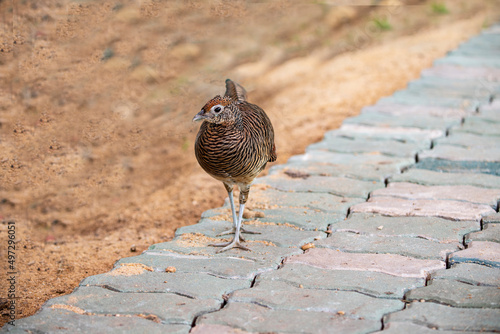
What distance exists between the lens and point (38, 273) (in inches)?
143

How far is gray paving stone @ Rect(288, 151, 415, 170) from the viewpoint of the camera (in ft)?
15.5

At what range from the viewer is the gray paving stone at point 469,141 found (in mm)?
4977

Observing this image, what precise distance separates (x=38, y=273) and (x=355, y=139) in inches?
117

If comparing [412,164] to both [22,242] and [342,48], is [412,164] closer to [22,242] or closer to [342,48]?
[22,242]

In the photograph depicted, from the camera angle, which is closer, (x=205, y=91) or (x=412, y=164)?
(x=412, y=164)

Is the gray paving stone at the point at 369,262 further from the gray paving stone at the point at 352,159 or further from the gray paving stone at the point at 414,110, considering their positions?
the gray paving stone at the point at 414,110

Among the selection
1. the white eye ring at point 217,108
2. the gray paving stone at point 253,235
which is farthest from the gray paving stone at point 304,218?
the white eye ring at point 217,108

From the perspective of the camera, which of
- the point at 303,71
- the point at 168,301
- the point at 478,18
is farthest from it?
the point at 478,18

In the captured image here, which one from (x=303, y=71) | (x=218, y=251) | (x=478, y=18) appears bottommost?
(x=218, y=251)

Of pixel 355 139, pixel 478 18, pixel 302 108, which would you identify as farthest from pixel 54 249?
pixel 478 18

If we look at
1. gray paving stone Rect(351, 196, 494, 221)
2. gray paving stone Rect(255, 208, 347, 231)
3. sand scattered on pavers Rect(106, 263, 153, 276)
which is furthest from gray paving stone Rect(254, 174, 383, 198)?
sand scattered on pavers Rect(106, 263, 153, 276)

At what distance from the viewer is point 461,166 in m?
4.58

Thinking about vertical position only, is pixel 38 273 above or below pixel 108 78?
below

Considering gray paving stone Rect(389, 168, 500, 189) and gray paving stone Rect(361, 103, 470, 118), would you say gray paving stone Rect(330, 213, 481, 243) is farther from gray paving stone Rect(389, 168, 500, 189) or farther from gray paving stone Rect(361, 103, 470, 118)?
gray paving stone Rect(361, 103, 470, 118)
